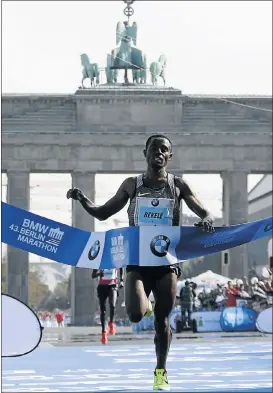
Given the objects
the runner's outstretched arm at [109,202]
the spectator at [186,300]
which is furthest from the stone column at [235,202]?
the runner's outstretched arm at [109,202]

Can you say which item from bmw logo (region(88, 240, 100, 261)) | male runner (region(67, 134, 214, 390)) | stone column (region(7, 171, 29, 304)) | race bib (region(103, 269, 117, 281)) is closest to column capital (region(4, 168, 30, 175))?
stone column (region(7, 171, 29, 304))

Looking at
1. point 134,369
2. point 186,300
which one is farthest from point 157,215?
point 186,300

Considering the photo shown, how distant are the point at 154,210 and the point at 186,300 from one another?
1893 cm

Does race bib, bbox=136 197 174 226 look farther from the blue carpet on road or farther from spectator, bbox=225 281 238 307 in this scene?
spectator, bbox=225 281 238 307

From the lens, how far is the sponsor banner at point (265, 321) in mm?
18250

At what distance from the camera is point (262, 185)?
7012 centimetres

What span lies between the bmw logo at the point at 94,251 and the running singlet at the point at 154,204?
27cm

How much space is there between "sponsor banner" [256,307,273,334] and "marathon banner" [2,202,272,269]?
1077cm

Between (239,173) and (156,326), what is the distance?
168 ft

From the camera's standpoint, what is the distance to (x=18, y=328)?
858 cm

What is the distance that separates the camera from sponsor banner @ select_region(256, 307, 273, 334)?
59.9 ft

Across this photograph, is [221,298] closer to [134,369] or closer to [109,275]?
[109,275]

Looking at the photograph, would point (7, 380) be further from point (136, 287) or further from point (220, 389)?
point (136, 287)

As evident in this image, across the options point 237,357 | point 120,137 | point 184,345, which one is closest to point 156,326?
point 237,357
